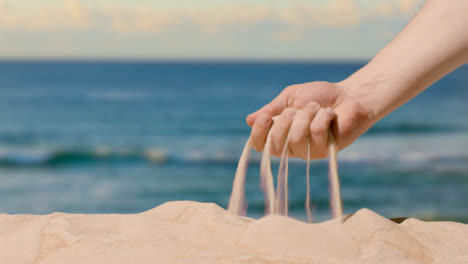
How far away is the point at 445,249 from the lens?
5.49 ft

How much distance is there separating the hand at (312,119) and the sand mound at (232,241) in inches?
13.7

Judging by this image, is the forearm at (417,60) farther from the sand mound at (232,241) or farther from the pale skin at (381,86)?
the sand mound at (232,241)

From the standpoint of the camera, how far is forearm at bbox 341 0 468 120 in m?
2.16

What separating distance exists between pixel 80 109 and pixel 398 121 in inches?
538

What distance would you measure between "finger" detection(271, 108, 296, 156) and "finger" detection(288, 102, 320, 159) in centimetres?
3

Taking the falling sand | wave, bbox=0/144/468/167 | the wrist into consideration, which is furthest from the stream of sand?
wave, bbox=0/144/468/167

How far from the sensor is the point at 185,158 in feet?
46.5

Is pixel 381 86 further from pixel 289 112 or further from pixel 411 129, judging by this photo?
pixel 411 129

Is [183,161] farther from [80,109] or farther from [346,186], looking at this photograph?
[80,109]

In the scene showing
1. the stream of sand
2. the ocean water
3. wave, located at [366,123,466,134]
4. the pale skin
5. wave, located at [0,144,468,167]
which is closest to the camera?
the stream of sand

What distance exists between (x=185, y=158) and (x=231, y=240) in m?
12.5

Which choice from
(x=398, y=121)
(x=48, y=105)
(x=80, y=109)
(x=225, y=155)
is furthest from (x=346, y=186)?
(x=48, y=105)

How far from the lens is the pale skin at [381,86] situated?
211 centimetres

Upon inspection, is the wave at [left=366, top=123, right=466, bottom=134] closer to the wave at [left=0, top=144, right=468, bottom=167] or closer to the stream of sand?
the wave at [left=0, top=144, right=468, bottom=167]
